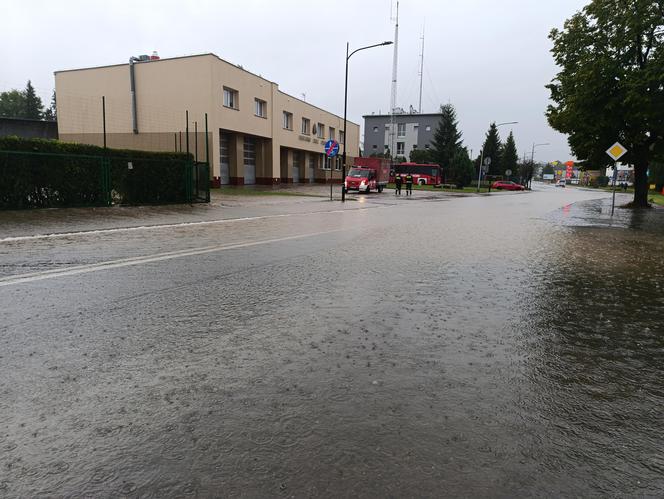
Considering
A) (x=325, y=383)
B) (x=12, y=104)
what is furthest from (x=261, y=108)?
(x=12, y=104)

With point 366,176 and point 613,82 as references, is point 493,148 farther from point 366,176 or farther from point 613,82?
point 613,82

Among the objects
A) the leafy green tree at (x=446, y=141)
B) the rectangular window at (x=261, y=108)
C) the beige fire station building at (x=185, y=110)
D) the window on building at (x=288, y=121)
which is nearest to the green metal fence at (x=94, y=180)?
the beige fire station building at (x=185, y=110)

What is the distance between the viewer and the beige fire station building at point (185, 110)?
3275 cm

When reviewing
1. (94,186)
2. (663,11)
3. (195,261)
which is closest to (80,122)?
(94,186)

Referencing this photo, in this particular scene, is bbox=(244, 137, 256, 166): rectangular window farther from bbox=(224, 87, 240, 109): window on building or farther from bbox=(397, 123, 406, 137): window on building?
bbox=(397, 123, 406, 137): window on building

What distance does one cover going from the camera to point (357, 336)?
13.1 ft

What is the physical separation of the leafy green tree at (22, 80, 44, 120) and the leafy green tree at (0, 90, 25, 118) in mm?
1288

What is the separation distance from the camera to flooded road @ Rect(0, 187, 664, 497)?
7.15ft

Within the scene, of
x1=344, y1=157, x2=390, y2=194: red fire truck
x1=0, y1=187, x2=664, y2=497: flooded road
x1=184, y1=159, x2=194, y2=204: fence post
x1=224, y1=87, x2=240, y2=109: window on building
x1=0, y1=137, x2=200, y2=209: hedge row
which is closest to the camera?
x1=0, y1=187, x2=664, y2=497: flooded road

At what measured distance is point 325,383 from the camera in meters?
3.08

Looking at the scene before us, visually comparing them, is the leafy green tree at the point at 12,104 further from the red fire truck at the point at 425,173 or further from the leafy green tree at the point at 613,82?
the leafy green tree at the point at 613,82

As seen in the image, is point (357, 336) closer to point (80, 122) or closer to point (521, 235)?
point (521, 235)

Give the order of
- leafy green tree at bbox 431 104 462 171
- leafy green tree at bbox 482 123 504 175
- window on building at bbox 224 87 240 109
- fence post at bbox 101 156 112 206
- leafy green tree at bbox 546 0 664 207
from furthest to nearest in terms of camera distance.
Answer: leafy green tree at bbox 482 123 504 175
leafy green tree at bbox 431 104 462 171
window on building at bbox 224 87 240 109
leafy green tree at bbox 546 0 664 207
fence post at bbox 101 156 112 206

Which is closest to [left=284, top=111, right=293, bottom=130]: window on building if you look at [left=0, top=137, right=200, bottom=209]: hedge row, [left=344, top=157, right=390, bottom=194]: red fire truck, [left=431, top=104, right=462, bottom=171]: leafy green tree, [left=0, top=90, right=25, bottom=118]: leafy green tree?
[left=344, top=157, right=390, bottom=194]: red fire truck
